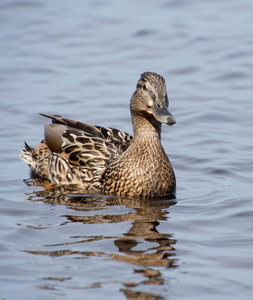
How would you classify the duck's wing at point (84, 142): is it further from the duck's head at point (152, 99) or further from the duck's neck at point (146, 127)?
the duck's head at point (152, 99)

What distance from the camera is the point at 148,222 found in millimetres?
8711

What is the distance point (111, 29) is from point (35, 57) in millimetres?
2953

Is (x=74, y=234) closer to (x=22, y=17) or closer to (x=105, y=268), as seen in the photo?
(x=105, y=268)

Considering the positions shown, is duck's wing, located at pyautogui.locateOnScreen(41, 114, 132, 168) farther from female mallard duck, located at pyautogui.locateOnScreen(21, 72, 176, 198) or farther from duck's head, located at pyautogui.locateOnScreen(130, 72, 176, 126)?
duck's head, located at pyautogui.locateOnScreen(130, 72, 176, 126)

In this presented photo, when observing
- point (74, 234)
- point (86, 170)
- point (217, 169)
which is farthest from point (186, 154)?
point (74, 234)

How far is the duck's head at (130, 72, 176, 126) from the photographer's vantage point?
9.41 meters

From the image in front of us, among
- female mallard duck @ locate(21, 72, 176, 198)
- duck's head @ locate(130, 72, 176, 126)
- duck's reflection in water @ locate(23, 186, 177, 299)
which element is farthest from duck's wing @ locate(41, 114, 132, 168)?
duck's head @ locate(130, 72, 176, 126)

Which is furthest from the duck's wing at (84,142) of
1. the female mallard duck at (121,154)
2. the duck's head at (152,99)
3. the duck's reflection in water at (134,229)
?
the duck's head at (152,99)

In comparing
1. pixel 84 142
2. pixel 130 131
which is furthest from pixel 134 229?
pixel 130 131

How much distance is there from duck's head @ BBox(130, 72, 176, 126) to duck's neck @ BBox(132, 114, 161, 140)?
0.03m

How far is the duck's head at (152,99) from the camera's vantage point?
9.41m

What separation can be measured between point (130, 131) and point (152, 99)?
3533 mm

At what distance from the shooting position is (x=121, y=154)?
1017 cm

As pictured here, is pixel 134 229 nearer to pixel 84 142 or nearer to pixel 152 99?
pixel 152 99
